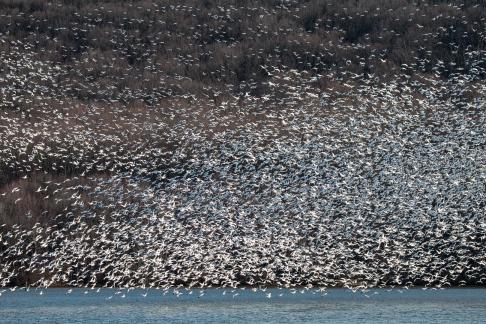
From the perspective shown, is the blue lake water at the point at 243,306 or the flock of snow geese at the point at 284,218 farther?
the flock of snow geese at the point at 284,218

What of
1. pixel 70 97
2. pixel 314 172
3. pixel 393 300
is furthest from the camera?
pixel 70 97

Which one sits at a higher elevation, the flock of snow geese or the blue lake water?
the flock of snow geese

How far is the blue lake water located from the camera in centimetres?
5756

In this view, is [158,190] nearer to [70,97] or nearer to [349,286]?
[349,286]

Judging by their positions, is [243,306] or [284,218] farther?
[284,218]

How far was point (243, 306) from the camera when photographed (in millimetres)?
64688

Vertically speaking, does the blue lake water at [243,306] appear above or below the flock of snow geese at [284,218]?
below

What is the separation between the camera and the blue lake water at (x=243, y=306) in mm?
57562

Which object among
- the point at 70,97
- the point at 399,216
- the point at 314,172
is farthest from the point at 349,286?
the point at 70,97

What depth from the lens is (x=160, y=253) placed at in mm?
74688

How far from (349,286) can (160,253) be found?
10203 millimetres

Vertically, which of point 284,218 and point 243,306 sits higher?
point 284,218

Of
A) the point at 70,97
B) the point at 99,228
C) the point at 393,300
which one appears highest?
the point at 70,97

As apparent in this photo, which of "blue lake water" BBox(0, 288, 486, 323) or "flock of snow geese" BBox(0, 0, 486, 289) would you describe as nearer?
"blue lake water" BBox(0, 288, 486, 323)
